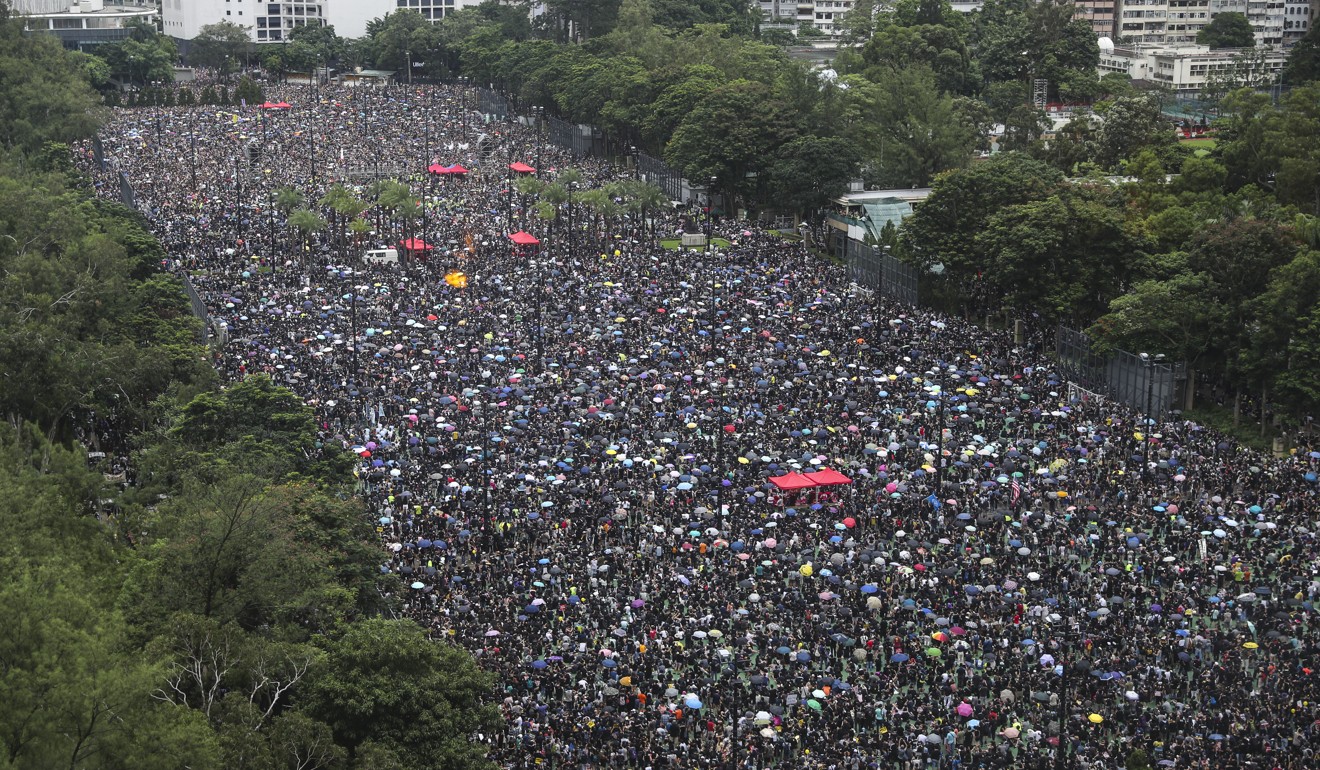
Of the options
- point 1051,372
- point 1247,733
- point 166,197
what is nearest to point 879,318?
point 1051,372

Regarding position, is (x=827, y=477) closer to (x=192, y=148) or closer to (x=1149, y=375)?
(x=1149, y=375)

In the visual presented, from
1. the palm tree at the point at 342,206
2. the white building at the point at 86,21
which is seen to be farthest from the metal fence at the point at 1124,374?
the white building at the point at 86,21

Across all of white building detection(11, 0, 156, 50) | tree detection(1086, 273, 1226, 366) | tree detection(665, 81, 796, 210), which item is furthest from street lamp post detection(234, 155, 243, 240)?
white building detection(11, 0, 156, 50)

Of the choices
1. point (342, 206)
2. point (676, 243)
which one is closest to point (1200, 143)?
point (676, 243)

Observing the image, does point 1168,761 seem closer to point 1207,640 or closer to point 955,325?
point 1207,640

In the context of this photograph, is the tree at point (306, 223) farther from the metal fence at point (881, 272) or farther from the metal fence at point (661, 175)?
the metal fence at point (881, 272)

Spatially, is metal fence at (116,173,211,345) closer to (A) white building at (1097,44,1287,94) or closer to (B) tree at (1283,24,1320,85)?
(B) tree at (1283,24,1320,85)

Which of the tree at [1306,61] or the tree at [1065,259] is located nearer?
the tree at [1065,259]
